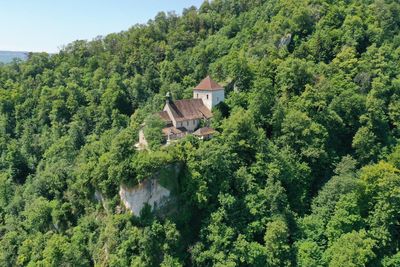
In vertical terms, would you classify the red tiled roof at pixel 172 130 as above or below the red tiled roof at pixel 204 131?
above

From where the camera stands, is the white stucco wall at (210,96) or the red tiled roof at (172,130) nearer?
the red tiled roof at (172,130)

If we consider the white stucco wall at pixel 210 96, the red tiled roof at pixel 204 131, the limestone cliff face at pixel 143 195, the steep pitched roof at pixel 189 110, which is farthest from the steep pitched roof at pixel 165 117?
the limestone cliff face at pixel 143 195

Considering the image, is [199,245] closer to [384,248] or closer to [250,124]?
[250,124]

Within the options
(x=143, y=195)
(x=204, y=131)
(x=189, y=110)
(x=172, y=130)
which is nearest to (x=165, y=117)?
(x=172, y=130)

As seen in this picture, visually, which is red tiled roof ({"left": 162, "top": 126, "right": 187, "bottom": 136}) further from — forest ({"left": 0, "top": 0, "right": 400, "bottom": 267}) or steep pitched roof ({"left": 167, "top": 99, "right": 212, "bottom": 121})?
forest ({"left": 0, "top": 0, "right": 400, "bottom": 267})

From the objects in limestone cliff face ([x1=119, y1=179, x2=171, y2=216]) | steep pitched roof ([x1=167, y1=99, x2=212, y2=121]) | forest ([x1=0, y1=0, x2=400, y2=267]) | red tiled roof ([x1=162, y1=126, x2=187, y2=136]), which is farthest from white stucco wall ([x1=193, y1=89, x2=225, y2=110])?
limestone cliff face ([x1=119, y1=179, x2=171, y2=216])

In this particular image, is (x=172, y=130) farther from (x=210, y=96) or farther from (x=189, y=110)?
(x=210, y=96)

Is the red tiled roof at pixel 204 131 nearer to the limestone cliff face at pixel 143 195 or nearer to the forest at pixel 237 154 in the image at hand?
the forest at pixel 237 154

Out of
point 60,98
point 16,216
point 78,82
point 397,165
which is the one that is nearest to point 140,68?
point 78,82
